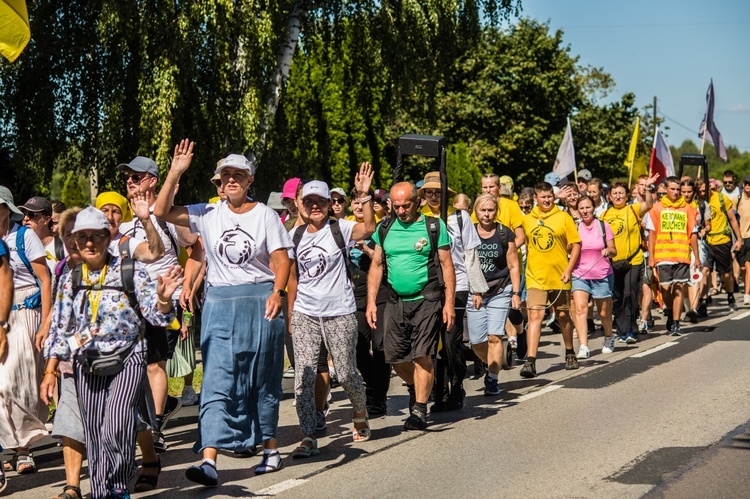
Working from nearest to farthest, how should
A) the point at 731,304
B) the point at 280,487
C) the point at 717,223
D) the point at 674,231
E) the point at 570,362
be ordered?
the point at 280,487
the point at 570,362
the point at 674,231
the point at 731,304
the point at 717,223

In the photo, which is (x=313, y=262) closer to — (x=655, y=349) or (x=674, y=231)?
(x=655, y=349)

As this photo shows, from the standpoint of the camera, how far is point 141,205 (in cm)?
765

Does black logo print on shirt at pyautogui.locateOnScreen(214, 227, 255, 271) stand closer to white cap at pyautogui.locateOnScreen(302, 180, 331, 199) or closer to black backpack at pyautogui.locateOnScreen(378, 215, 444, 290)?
white cap at pyautogui.locateOnScreen(302, 180, 331, 199)

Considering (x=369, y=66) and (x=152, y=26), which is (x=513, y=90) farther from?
(x=152, y=26)

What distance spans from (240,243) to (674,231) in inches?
390

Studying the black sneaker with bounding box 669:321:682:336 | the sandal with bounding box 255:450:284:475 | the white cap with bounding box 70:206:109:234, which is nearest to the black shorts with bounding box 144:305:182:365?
the white cap with bounding box 70:206:109:234

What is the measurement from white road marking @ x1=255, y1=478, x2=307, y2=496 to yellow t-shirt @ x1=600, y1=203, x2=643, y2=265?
8461mm

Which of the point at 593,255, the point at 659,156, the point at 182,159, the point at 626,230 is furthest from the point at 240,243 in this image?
the point at 659,156

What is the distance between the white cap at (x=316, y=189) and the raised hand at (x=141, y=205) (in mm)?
1175

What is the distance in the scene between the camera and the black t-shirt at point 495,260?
11000 mm

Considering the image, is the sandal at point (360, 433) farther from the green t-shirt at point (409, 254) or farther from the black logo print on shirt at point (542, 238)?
the black logo print on shirt at point (542, 238)

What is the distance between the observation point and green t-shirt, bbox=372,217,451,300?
9.17 m

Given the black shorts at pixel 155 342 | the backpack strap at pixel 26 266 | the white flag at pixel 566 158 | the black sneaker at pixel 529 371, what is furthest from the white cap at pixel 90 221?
the white flag at pixel 566 158

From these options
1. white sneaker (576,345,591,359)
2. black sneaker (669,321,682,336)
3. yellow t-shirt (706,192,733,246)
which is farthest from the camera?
yellow t-shirt (706,192,733,246)
